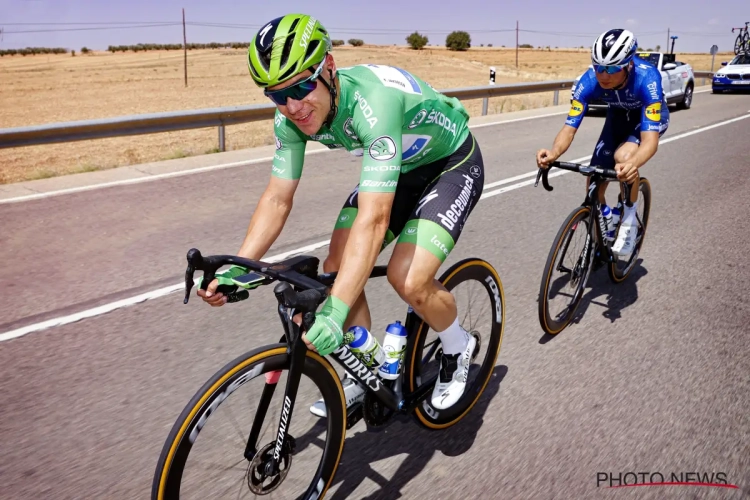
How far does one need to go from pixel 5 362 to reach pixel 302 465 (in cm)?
240

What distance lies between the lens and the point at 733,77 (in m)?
24.0

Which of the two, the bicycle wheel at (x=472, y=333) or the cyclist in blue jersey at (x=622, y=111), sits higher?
the cyclist in blue jersey at (x=622, y=111)

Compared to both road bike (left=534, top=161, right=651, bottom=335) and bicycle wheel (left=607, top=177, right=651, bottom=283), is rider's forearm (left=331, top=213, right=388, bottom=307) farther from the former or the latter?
bicycle wheel (left=607, top=177, right=651, bottom=283)

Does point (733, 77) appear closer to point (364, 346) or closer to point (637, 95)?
point (637, 95)

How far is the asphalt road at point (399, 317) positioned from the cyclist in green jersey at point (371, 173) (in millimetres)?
512

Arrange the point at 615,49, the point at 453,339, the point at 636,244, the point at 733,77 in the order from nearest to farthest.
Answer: the point at 453,339 → the point at 615,49 → the point at 636,244 → the point at 733,77

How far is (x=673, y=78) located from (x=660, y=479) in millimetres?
17931

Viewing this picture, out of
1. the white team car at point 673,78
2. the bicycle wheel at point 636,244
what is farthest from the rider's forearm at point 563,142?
the white team car at point 673,78

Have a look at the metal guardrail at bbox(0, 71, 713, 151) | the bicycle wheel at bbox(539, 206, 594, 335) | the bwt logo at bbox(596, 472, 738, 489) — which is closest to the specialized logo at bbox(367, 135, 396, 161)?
the bwt logo at bbox(596, 472, 738, 489)

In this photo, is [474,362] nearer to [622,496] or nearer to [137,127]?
[622,496]

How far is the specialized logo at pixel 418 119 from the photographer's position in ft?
9.35

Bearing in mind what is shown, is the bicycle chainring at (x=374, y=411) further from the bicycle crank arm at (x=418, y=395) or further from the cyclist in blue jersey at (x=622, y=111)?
the cyclist in blue jersey at (x=622, y=111)

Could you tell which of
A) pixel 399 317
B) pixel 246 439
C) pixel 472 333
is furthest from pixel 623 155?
pixel 246 439

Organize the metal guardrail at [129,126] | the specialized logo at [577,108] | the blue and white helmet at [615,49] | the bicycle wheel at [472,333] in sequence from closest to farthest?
the bicycle wheel at [472,333], the blue and white helmet at [615,49], the specialized logo at [577,108], the metal guardrail at [129,126]
